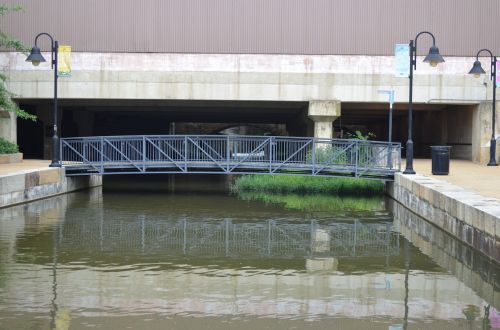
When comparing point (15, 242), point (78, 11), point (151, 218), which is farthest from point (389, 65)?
point (15, 242)

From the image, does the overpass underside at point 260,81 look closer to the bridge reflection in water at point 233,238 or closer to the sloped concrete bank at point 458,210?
the sloped concrete bank at point 458,210

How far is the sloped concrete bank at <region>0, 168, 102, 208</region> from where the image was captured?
65.7 ft

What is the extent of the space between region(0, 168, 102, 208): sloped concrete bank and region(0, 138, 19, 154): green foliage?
3487 mm

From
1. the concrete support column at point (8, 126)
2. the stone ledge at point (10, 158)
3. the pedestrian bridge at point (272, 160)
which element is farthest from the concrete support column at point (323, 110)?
the concrete support column at point (8, 126)

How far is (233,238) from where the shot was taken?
48.8 ft

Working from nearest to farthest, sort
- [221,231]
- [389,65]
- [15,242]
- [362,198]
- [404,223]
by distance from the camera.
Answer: [15,242], [221,231], [404,223], [362,198], [389,65]

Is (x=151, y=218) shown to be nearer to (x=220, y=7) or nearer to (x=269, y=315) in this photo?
(x=269, y=315)

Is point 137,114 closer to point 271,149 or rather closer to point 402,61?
point 271,149

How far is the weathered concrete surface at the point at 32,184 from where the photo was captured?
20062mm

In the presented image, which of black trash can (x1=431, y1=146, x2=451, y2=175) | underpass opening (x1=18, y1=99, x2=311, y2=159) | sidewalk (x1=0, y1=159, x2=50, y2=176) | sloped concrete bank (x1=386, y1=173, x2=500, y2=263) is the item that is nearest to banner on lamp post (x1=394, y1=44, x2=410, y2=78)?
black trash can (x1=431, y1=146, x2=451, y2=175)

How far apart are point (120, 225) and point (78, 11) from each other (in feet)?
54.5

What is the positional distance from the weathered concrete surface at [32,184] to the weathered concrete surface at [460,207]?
11090 millimetres

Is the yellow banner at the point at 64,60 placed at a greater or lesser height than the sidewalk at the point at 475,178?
greater

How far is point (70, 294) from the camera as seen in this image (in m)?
9.40
